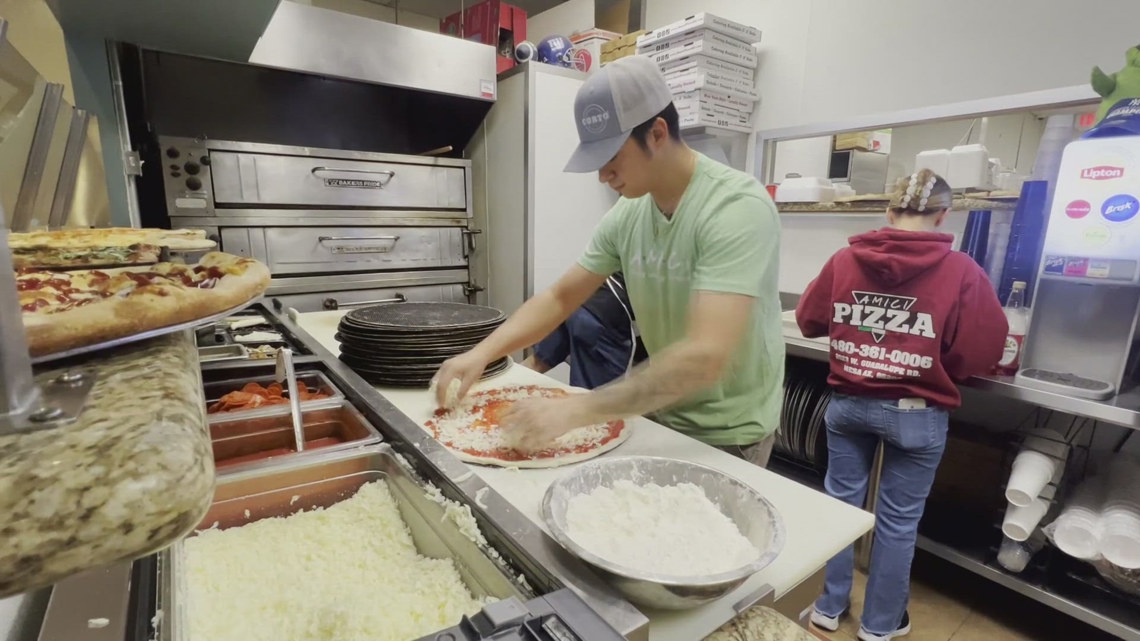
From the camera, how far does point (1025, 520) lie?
172 centimetres

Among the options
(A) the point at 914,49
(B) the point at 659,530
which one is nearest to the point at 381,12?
(A) the point at 914,49

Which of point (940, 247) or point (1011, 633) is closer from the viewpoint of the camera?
point (940, 247)

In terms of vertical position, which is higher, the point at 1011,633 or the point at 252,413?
the point at 252,413

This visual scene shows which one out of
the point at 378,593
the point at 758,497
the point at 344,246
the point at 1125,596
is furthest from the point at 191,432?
the point at 344,246

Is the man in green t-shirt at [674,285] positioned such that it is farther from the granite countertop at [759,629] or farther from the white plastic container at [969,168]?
the white plastic container at [969,168]

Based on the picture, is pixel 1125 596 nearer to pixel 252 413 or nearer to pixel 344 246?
pixel 252 413

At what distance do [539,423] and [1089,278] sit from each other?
5.08ft

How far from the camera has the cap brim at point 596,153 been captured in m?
1.25

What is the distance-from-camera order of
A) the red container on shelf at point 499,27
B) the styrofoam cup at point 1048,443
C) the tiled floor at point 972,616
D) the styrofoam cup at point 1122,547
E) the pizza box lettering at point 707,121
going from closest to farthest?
the styrofoam cup at point 1122,547, the styrofoam cup at point 1048,443, the tiled floor at point 972,616, the pizza box lettering at point 707,121, the red container on shelf at point 499,27

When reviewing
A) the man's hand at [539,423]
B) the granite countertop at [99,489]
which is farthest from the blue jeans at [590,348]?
the granite countertop at [99,489]

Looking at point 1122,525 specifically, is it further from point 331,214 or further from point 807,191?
point 331,214

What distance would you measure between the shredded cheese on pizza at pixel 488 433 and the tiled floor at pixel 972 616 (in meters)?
1.26

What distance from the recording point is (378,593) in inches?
28.4

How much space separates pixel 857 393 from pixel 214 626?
6.07ft
